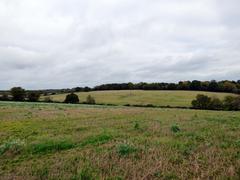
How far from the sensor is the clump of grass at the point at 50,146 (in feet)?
30.9

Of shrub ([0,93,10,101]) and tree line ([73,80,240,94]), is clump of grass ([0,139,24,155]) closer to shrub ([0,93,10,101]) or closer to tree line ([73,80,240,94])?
shrub ([0,93,10,101])

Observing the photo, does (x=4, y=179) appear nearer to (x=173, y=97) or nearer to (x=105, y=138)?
(x=105, y=138)

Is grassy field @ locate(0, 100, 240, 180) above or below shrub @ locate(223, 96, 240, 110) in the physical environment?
above

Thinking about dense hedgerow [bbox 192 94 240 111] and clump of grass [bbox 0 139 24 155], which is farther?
dense hedgerow [bbox 192 94 240 111]

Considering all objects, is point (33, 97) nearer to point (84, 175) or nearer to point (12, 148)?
point (12, 148)

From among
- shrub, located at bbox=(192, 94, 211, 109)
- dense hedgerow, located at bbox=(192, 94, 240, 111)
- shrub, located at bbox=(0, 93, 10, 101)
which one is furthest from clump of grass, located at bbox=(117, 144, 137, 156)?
shrub, located at bbox=(0, 93, 10, 101)

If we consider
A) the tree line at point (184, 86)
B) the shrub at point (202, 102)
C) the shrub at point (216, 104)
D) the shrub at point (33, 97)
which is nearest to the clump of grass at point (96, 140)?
the shrub at point (202, 102)

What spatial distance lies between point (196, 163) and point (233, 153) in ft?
5.68

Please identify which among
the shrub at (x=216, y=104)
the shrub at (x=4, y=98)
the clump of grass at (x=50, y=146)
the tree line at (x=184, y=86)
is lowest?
the shrub at (x=216, y=104)

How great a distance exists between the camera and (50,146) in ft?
32.2

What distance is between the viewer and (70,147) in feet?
31.6

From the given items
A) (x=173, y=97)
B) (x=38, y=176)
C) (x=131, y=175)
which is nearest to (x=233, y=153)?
(x=131, y=175)

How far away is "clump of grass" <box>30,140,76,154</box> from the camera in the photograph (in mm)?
9422

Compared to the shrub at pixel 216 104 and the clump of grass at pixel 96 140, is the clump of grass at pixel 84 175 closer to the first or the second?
the clump of grass at pixel 96 140
